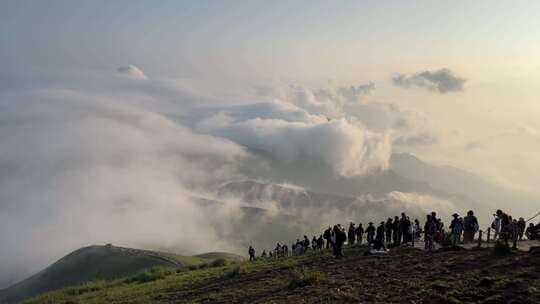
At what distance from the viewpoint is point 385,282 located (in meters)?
24.0

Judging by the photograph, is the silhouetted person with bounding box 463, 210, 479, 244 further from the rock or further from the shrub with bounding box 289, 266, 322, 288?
the shrub with bounding box 289, 266, 322, 288

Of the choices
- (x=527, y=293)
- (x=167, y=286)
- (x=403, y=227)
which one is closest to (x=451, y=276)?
(x=527, y=293)

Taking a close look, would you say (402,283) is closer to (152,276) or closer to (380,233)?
(380,233)

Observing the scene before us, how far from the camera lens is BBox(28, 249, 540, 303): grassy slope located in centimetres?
2088

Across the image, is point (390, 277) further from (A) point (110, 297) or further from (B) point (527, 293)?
(A) point (110, 297)

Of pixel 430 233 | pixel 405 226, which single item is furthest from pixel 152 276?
pixel 430 233

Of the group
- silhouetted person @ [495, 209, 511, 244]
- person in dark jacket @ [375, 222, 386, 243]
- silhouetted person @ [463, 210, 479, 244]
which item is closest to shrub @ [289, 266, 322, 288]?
person in dark jacket @ [375, 222, 386, 243]

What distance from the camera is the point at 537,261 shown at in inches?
980

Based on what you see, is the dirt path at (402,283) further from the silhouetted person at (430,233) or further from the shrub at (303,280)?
the silhouetted person at (430,233)

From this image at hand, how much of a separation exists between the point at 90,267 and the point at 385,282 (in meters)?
108

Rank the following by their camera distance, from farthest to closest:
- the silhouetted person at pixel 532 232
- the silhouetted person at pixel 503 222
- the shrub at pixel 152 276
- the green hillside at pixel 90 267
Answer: the green hillside at pixel 90 267 → the shrub at pixel 152 276 → the silhouetted person at pixel 532 232 → the silhouetted person at pixel 503 222

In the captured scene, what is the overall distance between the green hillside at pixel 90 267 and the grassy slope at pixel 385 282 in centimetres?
7661

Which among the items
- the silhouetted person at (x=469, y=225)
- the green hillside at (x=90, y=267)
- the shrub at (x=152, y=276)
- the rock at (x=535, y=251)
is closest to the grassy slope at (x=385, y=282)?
the rock at (x=535, y=251)

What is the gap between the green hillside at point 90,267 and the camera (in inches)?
4318
